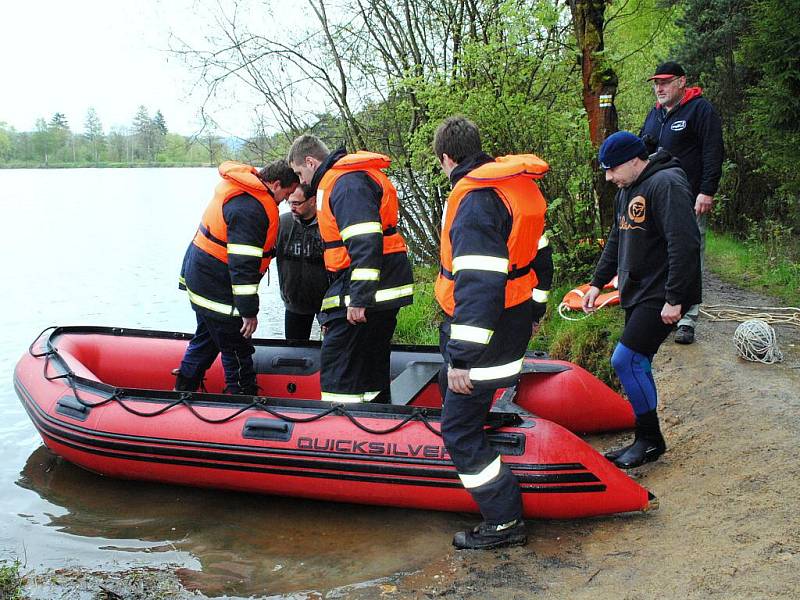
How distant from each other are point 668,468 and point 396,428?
4.43 ft

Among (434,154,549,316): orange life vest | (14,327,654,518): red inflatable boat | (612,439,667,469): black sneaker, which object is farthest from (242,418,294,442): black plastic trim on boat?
(612,439,667,469): black sneaker

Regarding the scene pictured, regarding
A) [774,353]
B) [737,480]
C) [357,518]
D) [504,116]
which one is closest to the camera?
[737,480]

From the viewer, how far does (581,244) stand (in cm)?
621

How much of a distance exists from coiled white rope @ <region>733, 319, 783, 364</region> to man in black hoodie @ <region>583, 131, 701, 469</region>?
103 centimetres

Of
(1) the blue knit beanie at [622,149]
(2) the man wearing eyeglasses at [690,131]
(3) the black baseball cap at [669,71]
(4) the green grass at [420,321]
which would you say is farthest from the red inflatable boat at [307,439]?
(4) the green grass at [420,321]

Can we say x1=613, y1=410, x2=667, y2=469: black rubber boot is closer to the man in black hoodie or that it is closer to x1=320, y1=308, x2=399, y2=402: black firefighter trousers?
the man in black hoodie

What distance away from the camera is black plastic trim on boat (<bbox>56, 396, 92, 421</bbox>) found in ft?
13.8

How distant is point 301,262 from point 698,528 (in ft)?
9.57

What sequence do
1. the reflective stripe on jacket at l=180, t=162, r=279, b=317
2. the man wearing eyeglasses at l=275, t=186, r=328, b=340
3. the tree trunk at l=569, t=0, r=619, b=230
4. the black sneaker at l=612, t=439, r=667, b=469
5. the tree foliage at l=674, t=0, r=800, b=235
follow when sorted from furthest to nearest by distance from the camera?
the tree foliage at l=674, t=0, r=800, b=235 → the tree trunk at l=569, t=0, r=619, b=230 → the man wearing eyeglasses at l=275, t=186, r=328, b=340 → the reflective stripe on jacket at l=180, t=162, r=279, b=317 → the black sneaker at l=612, t=439, r=667, b=469

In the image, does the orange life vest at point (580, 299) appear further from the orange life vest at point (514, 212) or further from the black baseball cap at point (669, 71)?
the orange life vest at point (514, 212)

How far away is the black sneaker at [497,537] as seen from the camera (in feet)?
10.3

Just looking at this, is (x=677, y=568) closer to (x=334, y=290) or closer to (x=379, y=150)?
(x=334, y=290)

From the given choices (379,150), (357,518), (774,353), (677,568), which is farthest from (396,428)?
(379,150)

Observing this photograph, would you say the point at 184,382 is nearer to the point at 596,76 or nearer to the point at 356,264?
the point at 356,264
